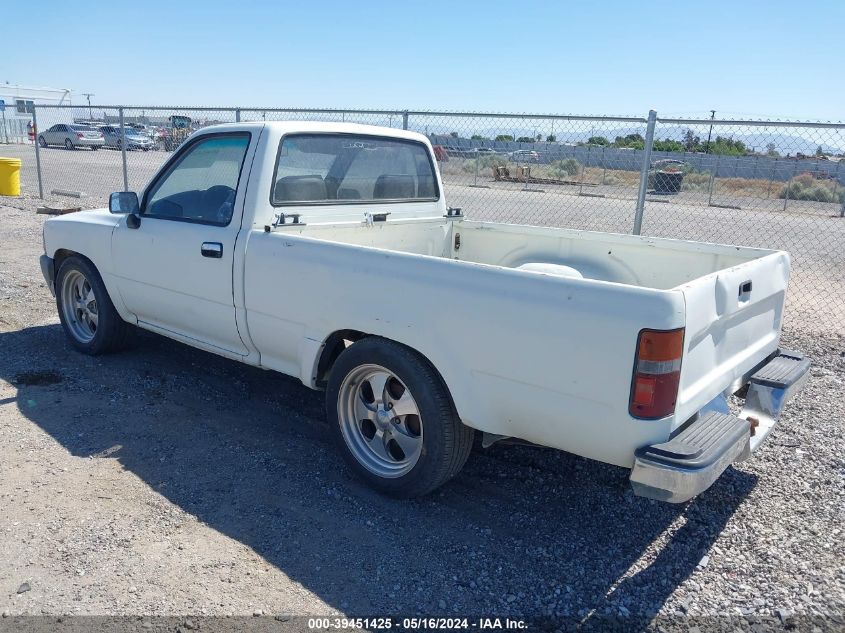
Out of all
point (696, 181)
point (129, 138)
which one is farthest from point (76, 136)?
point (696, 181)

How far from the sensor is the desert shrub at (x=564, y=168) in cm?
1308

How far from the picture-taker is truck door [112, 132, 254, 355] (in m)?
4.26

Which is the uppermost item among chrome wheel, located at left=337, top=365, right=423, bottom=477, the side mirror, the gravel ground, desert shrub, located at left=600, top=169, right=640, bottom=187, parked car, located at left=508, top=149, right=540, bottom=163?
parked car, located at left=508, top=149, right=540, bottom=163

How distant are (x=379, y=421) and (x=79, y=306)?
3247 millimetres

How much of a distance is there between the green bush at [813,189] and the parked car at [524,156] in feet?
36.6

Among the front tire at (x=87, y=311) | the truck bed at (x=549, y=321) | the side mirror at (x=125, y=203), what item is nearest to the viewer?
the truck bed at (x=549, y=321)

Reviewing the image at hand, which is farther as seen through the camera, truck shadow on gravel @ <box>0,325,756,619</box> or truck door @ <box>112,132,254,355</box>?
truck door @ <box>112,132,254,355</box>

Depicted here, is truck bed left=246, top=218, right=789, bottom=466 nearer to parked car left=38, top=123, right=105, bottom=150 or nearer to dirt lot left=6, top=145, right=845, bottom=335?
dirt lot left=6, top=145, right=845, bottom=335

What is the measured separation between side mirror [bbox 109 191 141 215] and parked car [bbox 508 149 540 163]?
766 cm

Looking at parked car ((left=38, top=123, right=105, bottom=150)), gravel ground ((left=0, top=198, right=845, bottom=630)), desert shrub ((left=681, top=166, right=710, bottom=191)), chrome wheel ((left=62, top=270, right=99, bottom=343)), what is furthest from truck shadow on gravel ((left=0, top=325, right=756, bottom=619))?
parked car ((left=38, top=123, right=105, bottom=150))

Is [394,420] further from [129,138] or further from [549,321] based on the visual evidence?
[129,138]

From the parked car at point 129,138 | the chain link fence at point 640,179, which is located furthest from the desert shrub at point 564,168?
the parked car at point 129,138

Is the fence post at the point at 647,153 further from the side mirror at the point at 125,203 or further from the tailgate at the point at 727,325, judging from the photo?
the side mirror at the point at 125,203

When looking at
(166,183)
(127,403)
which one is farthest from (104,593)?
(166,183)
